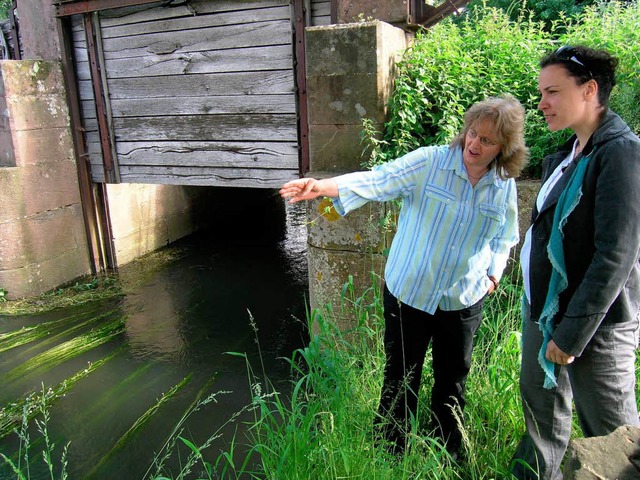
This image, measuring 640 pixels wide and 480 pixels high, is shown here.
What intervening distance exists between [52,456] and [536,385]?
387cm

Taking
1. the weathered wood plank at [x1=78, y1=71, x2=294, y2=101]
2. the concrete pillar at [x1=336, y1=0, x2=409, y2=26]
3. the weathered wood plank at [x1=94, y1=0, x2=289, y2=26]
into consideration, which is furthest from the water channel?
the weathered wood plank at [x1=94, y1=0, x2=289, y2=26]

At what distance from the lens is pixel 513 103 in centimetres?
226

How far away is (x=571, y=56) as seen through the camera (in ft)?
6.22

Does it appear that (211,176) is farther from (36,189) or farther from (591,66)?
(591,66)

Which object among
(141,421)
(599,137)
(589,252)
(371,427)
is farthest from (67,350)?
(599,137)

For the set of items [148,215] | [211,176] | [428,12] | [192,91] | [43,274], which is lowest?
[43,274]

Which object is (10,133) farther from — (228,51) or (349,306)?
(349,306)

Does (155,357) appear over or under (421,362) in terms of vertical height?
under

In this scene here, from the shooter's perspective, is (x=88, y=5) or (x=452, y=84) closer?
(x=452, y=84)

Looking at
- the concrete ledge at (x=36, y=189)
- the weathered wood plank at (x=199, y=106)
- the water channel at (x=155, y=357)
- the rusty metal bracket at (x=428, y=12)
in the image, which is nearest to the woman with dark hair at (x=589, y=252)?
the water channel at (x=155, y=357)

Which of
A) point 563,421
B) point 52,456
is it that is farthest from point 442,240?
point 52,456

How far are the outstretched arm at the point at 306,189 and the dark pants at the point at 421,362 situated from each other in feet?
2.02

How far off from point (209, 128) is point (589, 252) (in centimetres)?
507

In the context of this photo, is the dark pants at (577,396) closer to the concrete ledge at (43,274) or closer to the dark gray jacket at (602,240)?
the dark gray jacket at (602,240)
